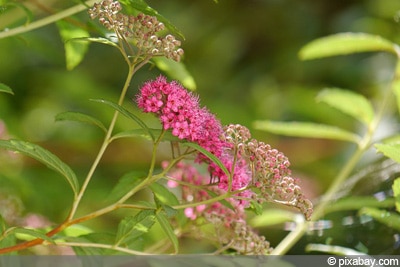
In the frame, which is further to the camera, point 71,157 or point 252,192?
point 71,157

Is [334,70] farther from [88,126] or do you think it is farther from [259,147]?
[259,147]

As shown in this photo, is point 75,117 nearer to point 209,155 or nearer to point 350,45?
point 209,155

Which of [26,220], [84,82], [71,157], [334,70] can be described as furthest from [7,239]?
[334,70]

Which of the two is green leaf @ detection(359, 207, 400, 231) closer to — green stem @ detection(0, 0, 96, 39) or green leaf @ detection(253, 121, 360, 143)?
green leaf @ detection(253, 121, 360, 143)

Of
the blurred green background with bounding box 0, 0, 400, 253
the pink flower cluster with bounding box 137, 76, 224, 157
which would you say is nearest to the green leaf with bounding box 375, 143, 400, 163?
the pink flower cluster with bounding box 137, 76, 224, 157
